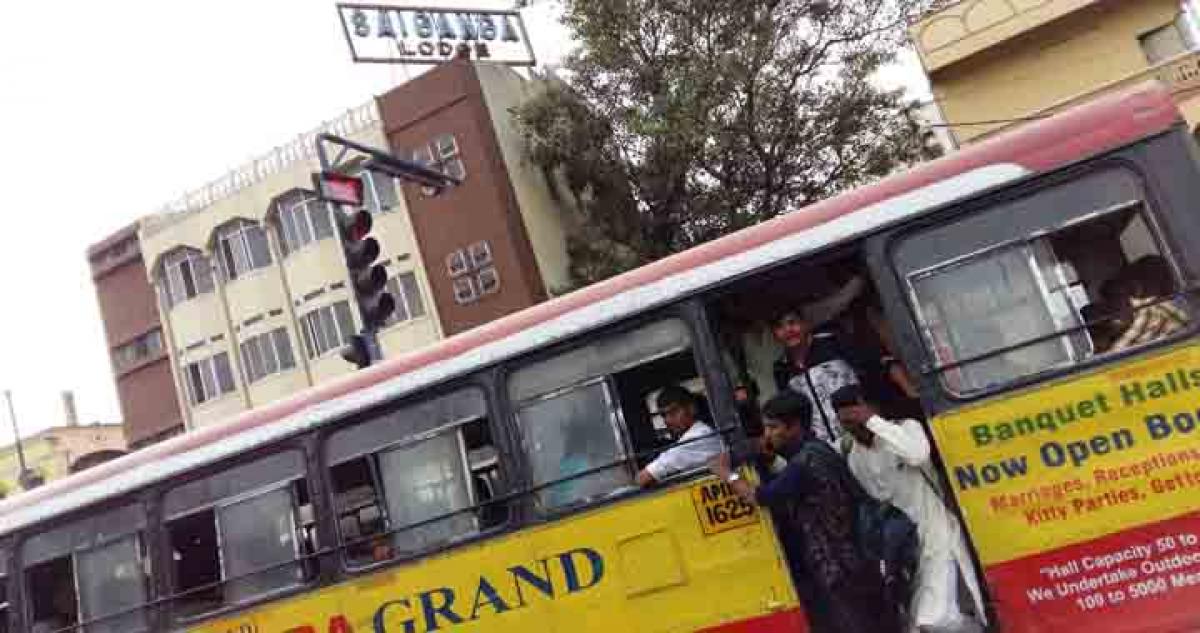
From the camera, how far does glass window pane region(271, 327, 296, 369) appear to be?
86.2 ft

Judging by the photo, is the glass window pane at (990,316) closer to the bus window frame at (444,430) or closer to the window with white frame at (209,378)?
the bus window frame at (444,430)

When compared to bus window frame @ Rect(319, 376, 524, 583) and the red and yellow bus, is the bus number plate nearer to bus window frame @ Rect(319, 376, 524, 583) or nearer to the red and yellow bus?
the red and yellow bus

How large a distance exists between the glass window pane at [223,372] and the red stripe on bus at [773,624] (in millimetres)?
24598

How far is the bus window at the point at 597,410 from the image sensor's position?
5492mm

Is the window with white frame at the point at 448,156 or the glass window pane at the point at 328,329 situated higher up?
the window with white frame at the point at 448,156

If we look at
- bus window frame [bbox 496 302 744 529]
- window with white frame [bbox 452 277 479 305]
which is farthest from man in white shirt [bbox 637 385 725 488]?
window with white frame [bbox 452 277 479 305]

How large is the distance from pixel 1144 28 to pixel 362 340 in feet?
53.2

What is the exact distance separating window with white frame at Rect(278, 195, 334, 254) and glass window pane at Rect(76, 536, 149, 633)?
1959cm

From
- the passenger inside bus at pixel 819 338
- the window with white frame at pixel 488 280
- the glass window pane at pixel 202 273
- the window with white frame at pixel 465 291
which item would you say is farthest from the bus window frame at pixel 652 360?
the glass window pane at pixel 202 273

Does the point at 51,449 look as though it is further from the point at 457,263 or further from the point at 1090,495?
the point at 1090,495

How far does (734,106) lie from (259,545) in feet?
45.9

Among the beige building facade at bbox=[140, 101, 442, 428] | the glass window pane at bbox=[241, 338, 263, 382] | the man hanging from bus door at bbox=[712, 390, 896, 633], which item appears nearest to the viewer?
the man hanging from bus door at bbox=[712, 390, 896, 633]

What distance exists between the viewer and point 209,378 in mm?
27766

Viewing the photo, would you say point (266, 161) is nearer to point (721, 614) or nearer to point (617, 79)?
point (617, 79)
